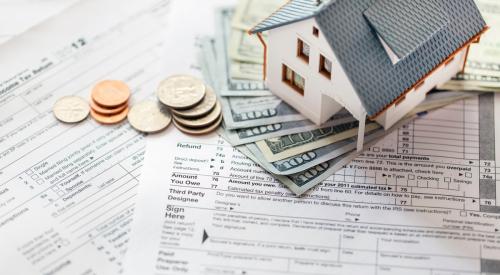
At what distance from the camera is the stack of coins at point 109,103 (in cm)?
184

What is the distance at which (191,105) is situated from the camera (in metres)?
1.81

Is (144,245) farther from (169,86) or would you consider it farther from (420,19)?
(420,19)

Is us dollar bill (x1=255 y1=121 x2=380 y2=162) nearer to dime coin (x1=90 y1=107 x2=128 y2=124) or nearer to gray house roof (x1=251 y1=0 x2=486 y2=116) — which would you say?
gray house roof (x1=251 y1=0 x2=486 y2=116)

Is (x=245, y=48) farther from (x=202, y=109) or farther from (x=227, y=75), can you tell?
(x=202, y=109)

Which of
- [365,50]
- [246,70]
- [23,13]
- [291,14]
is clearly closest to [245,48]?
[246,70]

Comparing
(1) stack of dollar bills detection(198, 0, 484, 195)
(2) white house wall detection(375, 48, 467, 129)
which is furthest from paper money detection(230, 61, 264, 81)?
(2) white house wall detection(375, 48, 467, 129)

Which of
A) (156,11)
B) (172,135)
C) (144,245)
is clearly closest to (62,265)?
(144,245)

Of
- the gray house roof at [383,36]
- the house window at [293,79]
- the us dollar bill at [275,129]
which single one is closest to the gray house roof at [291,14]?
the gray house roof at [383,36]

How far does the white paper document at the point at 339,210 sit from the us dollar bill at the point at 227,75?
146 mm

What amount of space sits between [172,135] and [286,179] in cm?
29

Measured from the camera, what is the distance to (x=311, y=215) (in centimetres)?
167

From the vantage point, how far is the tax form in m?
1.64

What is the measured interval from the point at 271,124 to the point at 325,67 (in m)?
0.20

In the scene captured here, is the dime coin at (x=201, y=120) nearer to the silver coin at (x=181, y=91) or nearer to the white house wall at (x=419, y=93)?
the silver coin at (x=181, y=91)
